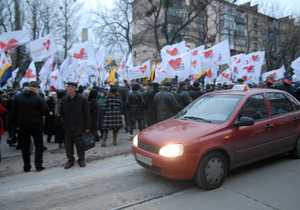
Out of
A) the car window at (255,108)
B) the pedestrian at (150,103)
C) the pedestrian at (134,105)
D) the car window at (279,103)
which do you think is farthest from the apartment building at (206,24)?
the car window at (255,108)

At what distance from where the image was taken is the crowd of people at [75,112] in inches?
255

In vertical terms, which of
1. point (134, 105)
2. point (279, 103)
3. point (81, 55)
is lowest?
point (134, 105)

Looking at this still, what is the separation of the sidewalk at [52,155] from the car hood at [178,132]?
2.44 meters

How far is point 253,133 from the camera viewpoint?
18.8ft

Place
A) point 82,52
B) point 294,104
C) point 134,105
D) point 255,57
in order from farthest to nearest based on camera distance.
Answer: point 255,57
point 82,52
point 134,105
point 294,104

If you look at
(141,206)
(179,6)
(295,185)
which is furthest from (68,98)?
(179,6)

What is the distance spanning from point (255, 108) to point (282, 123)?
2.45ft

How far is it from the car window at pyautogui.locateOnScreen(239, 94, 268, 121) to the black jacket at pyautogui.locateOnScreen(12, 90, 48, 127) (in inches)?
158

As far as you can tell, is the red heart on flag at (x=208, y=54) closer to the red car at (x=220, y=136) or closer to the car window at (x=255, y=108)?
the red car at (x=220, y=136)

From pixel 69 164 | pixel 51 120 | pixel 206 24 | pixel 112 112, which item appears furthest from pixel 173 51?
pixel 206 24

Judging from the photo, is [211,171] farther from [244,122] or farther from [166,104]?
[166,104]

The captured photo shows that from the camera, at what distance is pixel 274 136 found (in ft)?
20.1

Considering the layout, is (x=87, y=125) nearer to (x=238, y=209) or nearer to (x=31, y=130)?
(x=31, y=130)

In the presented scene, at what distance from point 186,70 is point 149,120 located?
103 inches
